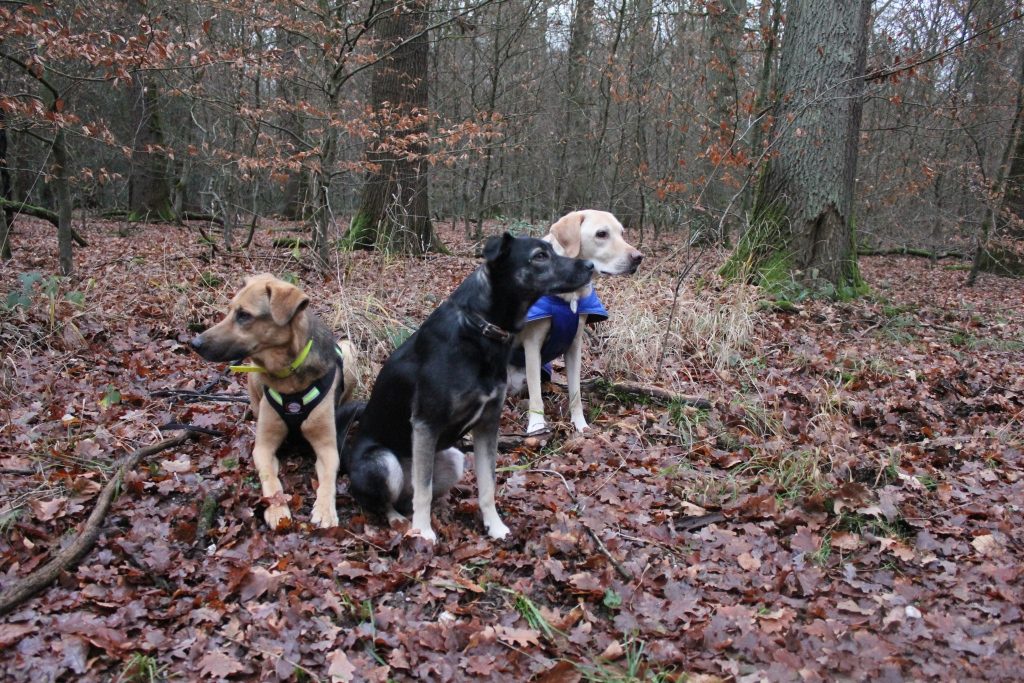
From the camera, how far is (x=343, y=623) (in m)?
3.18

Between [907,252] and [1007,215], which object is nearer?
[1007,215]

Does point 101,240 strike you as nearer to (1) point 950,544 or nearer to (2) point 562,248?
(2) point 562,248

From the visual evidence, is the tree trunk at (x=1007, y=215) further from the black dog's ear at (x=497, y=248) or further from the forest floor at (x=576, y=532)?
the black dog's ear at (x=497, y=248)

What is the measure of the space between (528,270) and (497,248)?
0.76 feet

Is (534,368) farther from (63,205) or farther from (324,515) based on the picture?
(63,205)

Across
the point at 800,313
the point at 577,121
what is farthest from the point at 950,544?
the point at 577,121

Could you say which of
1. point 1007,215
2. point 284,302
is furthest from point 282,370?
point 1007,215

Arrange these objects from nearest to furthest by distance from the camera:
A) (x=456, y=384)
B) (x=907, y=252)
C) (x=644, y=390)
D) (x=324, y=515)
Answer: (x=456, y=384), (x=324, y=515), (x=644, y=390), (x=907, y=252)

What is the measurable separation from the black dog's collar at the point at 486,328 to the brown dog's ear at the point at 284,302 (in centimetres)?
110

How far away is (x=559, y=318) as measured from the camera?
18.3 ft

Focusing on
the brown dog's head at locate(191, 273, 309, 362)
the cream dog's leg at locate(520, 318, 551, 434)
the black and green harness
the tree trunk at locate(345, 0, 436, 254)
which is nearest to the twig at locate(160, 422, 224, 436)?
the black and green harness

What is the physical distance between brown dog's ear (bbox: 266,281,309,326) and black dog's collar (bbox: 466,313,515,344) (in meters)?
1.10

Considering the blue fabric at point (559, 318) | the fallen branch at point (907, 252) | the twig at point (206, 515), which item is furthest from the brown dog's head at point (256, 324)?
the fallen branch at point (907, 252)

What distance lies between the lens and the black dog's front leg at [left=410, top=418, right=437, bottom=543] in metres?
3.81
